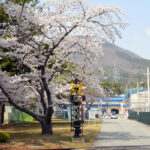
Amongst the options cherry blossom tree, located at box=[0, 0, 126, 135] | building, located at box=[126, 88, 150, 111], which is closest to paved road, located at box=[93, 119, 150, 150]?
cherry blossom tree, located at box=[0, 0, 126, 135]

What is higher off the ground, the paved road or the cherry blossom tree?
the cherry blossom tree

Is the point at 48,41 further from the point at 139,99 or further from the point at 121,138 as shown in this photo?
the point at 139,99

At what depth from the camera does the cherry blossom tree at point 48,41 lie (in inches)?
665

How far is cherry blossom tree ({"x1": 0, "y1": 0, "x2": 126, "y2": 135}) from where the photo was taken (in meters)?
16.9

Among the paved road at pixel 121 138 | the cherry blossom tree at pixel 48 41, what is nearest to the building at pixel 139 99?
the paved road at pixel 121 138

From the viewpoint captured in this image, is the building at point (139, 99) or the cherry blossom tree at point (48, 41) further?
the building at point (139, 99)

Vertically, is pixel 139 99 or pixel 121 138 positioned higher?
pixel 139 99

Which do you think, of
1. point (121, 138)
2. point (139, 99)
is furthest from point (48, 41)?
point (139, 99)

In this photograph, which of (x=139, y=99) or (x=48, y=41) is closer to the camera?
(x=48, y=41)

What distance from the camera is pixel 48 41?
61.3 feet

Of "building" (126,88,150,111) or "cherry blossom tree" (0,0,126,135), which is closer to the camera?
"cherry blossom tree" (0,0,126,135)

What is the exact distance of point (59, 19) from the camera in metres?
16.5

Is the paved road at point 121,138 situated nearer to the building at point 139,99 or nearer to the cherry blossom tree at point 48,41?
the cherry blossom tree at point 48,41

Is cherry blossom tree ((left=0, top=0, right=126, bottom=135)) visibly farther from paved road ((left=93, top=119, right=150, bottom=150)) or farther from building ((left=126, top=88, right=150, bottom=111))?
building ((left=126, top=88, right=150, bottom=111))
